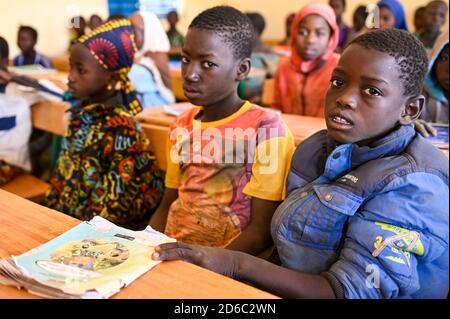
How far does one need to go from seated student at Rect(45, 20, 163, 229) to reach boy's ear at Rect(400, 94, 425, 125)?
95cm

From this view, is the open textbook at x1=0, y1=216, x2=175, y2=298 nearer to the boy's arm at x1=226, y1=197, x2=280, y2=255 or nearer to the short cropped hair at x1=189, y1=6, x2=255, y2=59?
the boy's arm at x1=226, y1=197, x2=280, y2=255

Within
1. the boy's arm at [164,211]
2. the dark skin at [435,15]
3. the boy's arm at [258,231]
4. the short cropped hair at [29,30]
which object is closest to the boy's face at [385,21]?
the boy's arm at [258,231]

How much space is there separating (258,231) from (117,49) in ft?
2.87

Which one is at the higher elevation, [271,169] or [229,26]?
[229,26]

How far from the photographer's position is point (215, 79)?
137 cm

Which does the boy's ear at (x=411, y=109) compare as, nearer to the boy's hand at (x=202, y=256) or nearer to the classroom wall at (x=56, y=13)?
the boy's hand at (x=202, y=256)

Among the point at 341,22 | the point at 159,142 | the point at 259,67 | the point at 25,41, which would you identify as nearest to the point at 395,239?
the point at 159,142

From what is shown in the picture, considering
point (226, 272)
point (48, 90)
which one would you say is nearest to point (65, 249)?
point (226, 272)

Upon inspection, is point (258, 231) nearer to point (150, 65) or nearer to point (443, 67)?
point (443, 67)

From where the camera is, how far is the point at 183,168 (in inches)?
57.6

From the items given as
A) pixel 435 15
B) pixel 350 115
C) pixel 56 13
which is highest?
pixel 435 15

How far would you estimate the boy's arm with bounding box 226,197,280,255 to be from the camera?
124 cm
